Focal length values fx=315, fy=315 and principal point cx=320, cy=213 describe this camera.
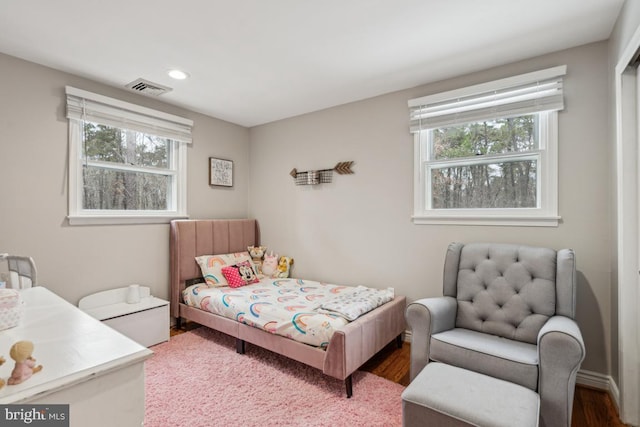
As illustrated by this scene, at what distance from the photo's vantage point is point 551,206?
2.38m

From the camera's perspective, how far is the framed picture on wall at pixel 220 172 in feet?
12.7

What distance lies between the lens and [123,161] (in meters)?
3.17

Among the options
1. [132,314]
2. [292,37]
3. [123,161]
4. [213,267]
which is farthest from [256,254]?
[292,37]

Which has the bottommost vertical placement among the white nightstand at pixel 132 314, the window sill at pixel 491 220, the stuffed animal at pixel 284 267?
the white nightstand at pixel 132 314

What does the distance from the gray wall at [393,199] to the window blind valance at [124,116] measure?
3.60 ft

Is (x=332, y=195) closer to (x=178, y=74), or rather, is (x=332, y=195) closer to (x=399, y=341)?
(x=399, y=341)

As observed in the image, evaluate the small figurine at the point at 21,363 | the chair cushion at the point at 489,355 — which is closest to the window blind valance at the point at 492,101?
the chair cushion at the point at 489,355

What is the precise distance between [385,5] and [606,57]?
1669 millimetres

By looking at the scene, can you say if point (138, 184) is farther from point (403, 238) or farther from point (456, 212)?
point (456, 212)

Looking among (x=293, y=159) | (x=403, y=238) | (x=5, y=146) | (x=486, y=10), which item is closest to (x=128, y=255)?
(x=5, y=146)

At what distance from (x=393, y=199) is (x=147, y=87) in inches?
101


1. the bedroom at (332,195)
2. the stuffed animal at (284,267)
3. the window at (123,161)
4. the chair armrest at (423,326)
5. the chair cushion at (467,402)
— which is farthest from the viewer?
the stuffed animal at (284,267)

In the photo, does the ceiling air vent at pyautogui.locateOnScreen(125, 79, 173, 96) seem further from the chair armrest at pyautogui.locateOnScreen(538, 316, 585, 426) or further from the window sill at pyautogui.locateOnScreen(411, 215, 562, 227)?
the chair armrest at pyautogui.locateOnScreen(538, 316, 585, 426)

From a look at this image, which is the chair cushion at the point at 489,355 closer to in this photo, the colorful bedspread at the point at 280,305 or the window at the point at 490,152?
the colorful bedspread at the point at 280,305
